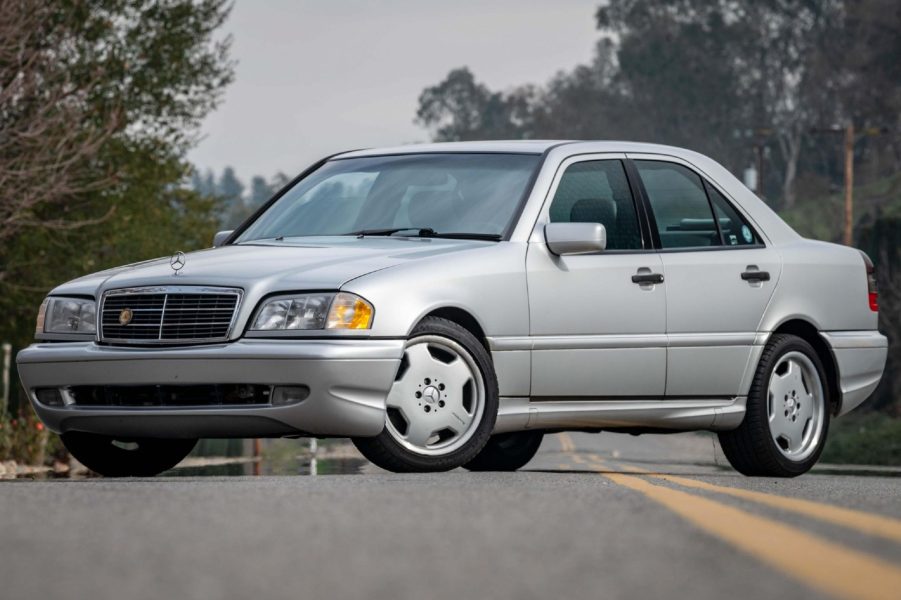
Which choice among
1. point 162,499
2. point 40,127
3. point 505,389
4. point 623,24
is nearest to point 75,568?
point 162,499

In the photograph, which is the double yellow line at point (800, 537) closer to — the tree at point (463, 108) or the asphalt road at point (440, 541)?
the asphalt road at point (440, 541)

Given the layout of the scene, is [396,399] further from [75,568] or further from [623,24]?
[623,24]

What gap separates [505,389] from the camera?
9562 mm

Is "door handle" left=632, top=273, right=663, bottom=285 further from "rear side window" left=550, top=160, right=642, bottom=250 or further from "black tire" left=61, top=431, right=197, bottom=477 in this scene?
"black tire" left=61, top=431, right=197, bottom=477

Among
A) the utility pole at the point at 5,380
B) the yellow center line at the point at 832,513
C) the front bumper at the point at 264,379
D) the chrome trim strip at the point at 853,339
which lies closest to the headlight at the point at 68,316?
the front bumper at the point at 264,379

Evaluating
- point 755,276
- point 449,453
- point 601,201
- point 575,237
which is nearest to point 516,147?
point 601,201

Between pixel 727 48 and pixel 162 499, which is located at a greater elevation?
pixel 727 48

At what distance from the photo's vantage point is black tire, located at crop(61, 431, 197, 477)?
394 inches

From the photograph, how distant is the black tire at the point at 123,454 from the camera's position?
10008 millimetres

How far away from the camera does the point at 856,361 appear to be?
11477 millimetres

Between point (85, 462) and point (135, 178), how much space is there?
24356 millimetres

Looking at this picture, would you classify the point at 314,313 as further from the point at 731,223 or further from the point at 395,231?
the point at 731,223

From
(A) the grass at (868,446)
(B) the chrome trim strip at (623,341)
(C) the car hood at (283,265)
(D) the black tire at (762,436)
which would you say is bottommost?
(A) the grass at (868,446)

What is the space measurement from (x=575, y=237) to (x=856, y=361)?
264cm
